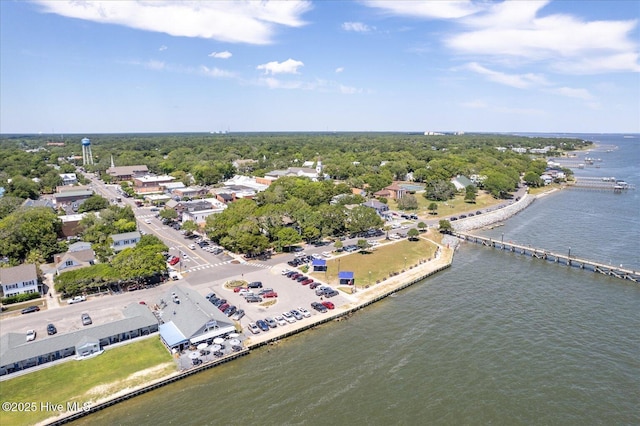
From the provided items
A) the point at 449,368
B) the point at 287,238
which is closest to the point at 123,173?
the point at 287,238

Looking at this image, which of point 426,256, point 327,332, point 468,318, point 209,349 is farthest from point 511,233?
point 209,349

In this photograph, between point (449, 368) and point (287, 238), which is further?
point (287, 238)

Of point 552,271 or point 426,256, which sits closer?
point 552,271

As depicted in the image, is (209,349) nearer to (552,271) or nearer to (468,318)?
(468,318)

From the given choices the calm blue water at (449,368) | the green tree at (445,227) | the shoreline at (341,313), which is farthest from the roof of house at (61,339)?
the green tree at (445,227)

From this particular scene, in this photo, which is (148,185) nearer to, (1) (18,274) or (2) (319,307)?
(1) (18,274)

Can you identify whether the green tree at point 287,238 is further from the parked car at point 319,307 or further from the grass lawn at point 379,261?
the parked car at point 319,307

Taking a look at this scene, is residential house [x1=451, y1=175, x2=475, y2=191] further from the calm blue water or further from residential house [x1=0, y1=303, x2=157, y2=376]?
residential house [x1=0, y1=303, x2=157, y2=376]
